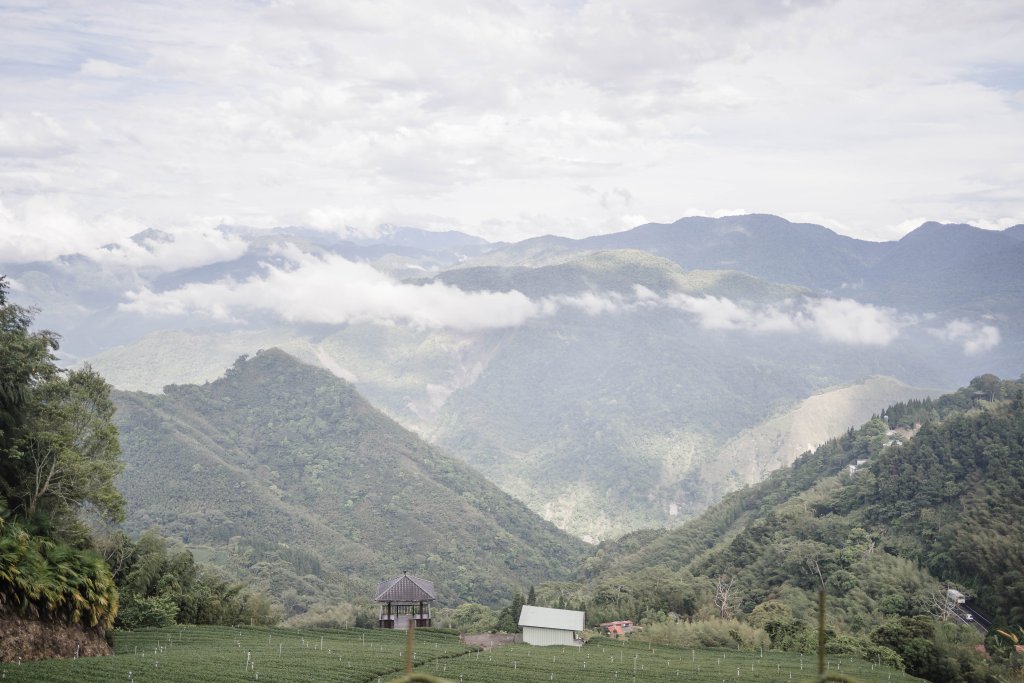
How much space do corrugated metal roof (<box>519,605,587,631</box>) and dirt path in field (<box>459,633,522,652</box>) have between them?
3.00m

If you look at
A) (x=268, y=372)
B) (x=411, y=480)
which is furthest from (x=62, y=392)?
(x=268, y=372)

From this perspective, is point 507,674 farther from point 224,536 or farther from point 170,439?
point 170,439

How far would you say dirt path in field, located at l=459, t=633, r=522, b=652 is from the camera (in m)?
61.3

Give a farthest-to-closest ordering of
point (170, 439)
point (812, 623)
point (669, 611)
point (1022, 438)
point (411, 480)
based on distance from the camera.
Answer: point (411, 480) → point (170, 439) → point (1022, 438) → point (669, 611) → point (812, 623)

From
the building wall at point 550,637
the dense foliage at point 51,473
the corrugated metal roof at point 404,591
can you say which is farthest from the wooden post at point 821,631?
the corrugated metal roof at point 404,591

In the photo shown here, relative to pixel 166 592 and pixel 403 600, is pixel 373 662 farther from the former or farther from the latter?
pixel 403 600

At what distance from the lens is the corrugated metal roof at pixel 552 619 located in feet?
199

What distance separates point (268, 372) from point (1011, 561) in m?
156

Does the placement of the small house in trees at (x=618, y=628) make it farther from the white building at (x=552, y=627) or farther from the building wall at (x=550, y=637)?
the building wall at (x=550, y=637)

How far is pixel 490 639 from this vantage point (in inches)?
2591

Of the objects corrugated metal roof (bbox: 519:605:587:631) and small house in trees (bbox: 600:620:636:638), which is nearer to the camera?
corrugated metal roof (bbox: 519:605:587:631)

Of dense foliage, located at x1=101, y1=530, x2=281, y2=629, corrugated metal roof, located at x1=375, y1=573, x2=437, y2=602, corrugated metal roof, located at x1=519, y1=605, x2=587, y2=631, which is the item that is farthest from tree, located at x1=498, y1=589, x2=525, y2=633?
dense foliage, located at x1=101, y1=530, x2=281, y2=629

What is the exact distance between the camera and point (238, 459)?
538ft

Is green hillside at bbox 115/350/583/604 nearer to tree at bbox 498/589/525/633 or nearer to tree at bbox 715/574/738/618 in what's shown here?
tree at bbox 498/589/525/633
